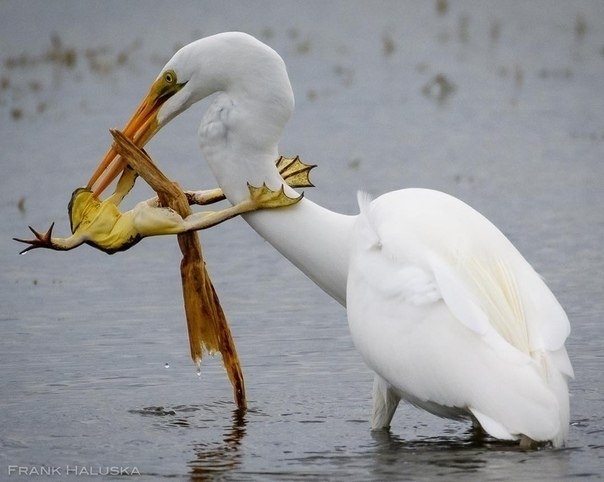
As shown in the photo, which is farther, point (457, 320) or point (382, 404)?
point (382, 404)

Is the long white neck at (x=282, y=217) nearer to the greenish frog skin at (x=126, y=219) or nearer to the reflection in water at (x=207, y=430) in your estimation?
the greenish frog skin at (x=126, y=219)

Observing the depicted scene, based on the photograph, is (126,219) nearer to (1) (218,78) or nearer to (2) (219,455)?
(1) (218,78)

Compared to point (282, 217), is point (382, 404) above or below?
below

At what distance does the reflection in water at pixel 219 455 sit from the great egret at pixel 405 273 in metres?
0.74

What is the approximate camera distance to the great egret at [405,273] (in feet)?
22.7

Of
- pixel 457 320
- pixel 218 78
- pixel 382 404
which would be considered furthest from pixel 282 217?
pixel 457 320

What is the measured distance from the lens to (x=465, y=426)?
8062mm

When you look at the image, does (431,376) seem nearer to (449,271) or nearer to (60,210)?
(449,271)

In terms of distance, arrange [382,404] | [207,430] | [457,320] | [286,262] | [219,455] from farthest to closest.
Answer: [286,262] → [207,430] → [382,404] → [219,455] → [457,320]

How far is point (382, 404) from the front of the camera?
25.9 feet

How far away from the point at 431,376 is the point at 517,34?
1904 centimetres

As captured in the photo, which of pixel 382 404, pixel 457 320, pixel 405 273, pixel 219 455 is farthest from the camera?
pixel 382 404

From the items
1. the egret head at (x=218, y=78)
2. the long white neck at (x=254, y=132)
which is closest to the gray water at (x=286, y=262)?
the long white neck at (x=254, y=132)

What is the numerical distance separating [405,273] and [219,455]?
4.21 feet
